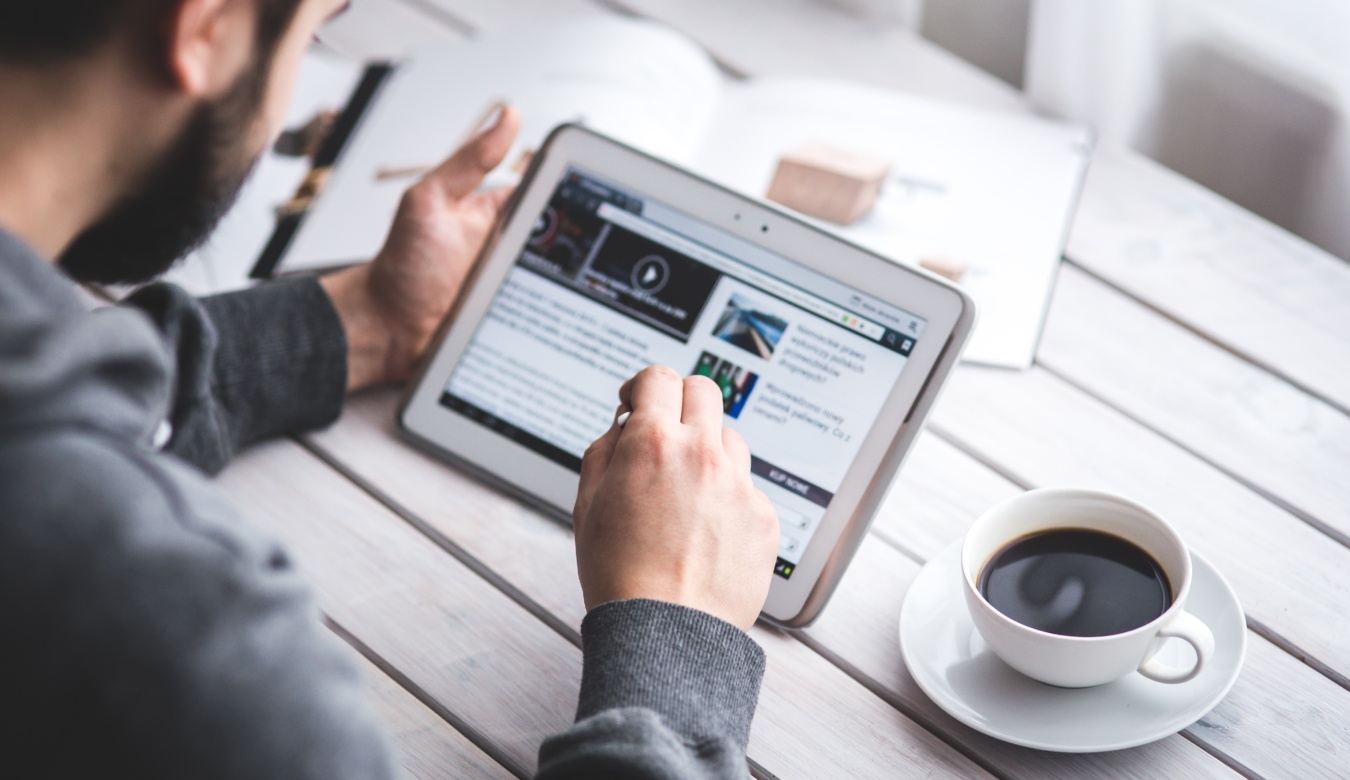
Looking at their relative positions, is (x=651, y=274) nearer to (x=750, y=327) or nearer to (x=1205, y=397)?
(x=750, y=327)

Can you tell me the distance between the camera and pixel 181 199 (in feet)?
1.77

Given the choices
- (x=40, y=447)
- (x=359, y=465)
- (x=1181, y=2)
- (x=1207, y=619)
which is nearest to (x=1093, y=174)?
(x=1181, y=2)

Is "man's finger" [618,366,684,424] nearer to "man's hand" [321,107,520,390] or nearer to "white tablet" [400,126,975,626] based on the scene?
"white tablet" [400,126,975,626]

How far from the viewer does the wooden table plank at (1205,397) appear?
752 millimetres

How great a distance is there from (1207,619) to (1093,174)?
1.61 feet

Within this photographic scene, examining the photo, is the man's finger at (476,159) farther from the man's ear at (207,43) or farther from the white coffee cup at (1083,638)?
the white coffee cup at (1083,638)

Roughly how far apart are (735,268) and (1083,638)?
327 mm

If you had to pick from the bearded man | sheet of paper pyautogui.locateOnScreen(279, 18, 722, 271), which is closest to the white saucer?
the bearded man

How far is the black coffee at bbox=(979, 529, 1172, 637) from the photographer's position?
574mm

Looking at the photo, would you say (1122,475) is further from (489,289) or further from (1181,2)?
(1181,2)

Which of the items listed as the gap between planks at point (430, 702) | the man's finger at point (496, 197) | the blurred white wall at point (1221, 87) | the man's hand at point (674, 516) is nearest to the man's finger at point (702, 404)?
the man's hand at point (674, 516)

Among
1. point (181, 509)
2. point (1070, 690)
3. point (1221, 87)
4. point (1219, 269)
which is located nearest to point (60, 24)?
point (181, 509)

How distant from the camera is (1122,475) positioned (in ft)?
2.47

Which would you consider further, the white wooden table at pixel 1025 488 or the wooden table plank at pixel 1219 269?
the wooden table plank at pixel 1219 269
